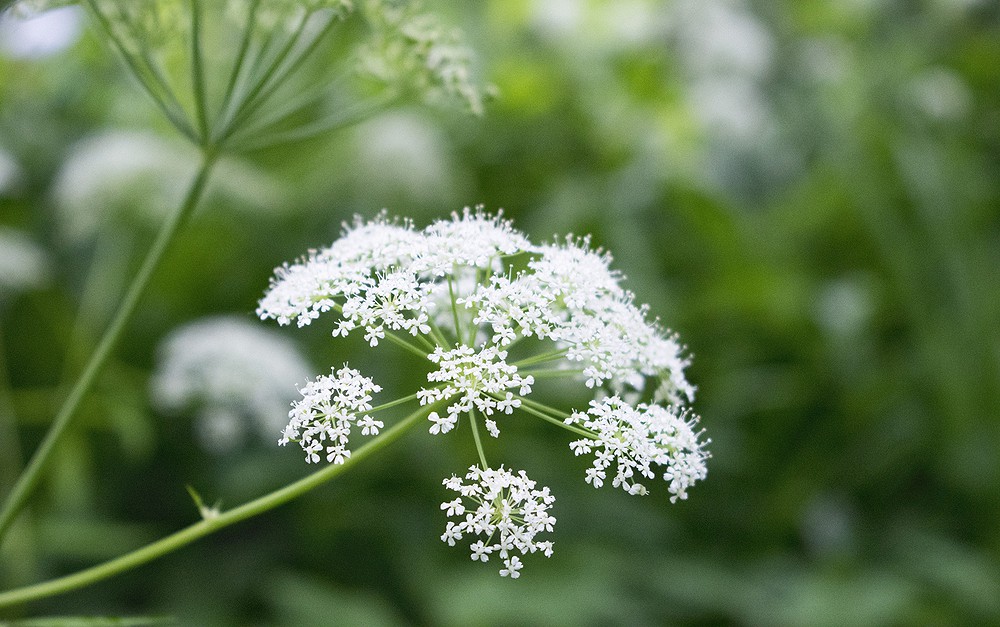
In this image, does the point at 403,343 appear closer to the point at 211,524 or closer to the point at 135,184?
the point at 211,524

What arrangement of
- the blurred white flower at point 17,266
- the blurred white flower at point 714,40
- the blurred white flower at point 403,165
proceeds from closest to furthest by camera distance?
the blurred white flower at point 17,266, the blurred white flower at point 403,165, the blurred white flower at point 714,40

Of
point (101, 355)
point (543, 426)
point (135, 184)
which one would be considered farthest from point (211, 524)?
point (543, 426)

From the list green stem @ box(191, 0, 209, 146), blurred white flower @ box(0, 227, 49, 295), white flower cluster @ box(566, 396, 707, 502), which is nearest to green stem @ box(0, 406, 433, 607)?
white flower cluster @ box(566, 396, 707, 502)

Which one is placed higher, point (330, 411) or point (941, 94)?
point (941, 94)

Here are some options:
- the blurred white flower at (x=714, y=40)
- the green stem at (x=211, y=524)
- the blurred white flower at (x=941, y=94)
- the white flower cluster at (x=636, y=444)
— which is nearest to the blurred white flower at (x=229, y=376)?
the green stem at (x=211, y=524)

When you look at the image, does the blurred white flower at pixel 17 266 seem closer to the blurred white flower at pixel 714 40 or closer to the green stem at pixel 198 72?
the green stem at pixel 198 72

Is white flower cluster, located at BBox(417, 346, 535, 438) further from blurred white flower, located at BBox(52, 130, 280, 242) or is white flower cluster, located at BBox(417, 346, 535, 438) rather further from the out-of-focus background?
blurred white flower, located at BBox(52, 130, 280, 242)

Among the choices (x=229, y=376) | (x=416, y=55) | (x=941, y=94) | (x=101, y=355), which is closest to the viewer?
(x=101, y=355)
